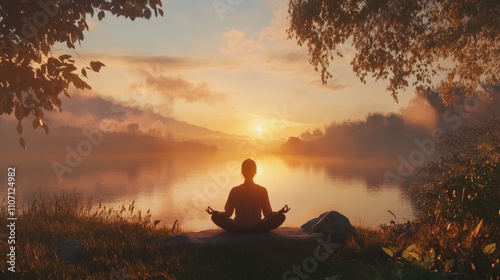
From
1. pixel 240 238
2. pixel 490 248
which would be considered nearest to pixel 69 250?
pixel 240 238

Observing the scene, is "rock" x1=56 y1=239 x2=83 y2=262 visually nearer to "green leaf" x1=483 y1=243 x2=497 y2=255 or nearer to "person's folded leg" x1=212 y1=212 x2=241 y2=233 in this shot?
"person's folded leg" x1=212 y1=212 x2=241 y2=233

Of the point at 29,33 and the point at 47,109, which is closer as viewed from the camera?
the point at 29,33

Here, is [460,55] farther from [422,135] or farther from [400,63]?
[422,135]

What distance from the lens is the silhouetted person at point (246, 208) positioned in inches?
420

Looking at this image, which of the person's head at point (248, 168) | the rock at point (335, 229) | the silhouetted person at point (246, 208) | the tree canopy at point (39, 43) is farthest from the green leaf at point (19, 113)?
the rock at point (335, 229)

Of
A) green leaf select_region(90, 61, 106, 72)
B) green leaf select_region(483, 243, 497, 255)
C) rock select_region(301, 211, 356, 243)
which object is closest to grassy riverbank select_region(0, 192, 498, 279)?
green leaf select_region(483, 243, 497, 255)

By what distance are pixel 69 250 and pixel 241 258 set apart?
3.71 metres

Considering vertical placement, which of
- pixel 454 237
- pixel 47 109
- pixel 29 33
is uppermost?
pixel 29 33

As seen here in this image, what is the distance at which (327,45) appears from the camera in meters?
18.8

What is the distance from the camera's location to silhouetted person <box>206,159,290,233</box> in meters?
10.7

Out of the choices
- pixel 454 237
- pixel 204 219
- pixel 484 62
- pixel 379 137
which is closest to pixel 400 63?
pixel 484 62

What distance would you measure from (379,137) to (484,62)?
9636 centimetres

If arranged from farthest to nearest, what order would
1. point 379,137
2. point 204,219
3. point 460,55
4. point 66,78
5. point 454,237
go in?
point 379,137
point 204,219
point 460,55
point 66,78
point 454,237

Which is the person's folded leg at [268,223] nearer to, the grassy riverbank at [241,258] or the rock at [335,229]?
the grassy riverbank at [241,258]
